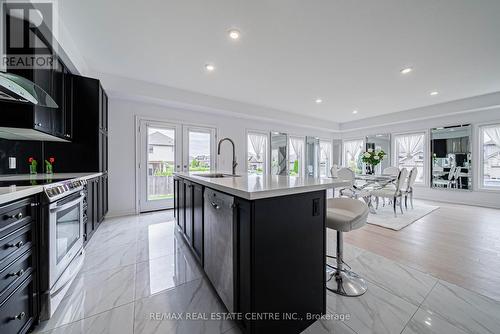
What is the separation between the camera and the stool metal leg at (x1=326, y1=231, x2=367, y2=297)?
1605 mm

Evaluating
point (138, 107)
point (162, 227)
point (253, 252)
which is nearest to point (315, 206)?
point (253, 252)

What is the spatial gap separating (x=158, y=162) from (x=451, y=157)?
7823 millimetres

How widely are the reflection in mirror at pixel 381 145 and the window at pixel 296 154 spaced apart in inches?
97.4

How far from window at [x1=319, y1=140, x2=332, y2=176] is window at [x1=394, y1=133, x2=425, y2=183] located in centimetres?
230

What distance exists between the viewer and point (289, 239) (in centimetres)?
116

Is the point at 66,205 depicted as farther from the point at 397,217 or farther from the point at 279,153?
the point at 279,153

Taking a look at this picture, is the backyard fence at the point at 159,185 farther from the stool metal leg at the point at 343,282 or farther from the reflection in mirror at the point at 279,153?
the stool metal leg at the point at 343,282

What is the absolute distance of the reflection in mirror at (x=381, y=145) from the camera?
6.52m

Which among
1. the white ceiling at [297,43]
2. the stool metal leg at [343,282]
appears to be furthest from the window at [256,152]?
the stool metal leg at [343,282]

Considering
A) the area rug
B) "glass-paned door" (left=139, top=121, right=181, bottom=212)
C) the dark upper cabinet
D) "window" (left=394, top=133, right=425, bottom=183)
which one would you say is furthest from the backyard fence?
"window" (left=394, top=133, right=425, bottom=183)

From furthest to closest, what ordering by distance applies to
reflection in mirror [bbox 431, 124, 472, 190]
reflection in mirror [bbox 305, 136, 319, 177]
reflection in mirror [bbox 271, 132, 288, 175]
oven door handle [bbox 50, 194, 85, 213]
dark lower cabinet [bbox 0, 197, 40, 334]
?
1. reflection in mirror [bbox 305, 136, 319, 177]
2. reflection in mirror [bbox 271, 132, 288, 175]
3. reflection in mirror [bbox 431, 124, 472, 190]
4. oven door handle [bbox 50, 194, 85, 213]
5. dark lower cabinet [bbox 0, 197, 40, 334]

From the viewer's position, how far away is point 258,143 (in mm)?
6004

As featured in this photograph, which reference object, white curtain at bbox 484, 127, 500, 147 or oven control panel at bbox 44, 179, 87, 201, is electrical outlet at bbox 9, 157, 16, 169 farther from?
Result: white curtain at bbox 484, 127, 500, 147

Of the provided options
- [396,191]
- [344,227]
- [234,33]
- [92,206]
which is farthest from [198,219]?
[396,191]
